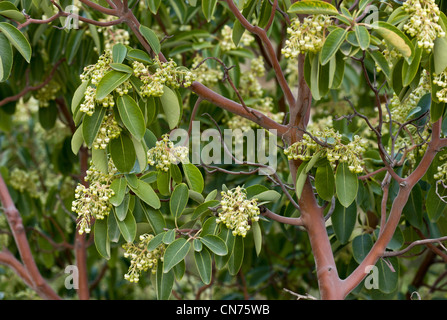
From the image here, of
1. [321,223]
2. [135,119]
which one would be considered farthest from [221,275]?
[135,119]

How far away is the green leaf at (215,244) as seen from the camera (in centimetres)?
151

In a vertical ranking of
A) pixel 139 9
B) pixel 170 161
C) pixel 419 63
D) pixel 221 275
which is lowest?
pixel 221 275

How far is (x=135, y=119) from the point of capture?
1.46 m

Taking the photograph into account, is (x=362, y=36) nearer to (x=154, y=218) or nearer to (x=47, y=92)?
(x=154, y=218)

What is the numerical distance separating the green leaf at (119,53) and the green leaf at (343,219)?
0.84 metres

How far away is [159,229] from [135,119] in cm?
33

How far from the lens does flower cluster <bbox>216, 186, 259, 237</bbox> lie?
4.98 feet

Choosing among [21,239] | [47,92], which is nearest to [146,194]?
[21,239]

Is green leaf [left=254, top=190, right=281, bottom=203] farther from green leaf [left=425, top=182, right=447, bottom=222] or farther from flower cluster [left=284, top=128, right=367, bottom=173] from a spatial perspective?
green leaf [left=425, top=182, right=447, bottom=222]

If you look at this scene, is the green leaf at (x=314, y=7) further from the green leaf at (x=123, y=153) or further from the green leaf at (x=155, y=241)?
the green leaf at (x=155, y=241)

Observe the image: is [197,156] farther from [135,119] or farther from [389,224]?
[389,224]

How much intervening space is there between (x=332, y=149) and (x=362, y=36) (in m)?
0.34

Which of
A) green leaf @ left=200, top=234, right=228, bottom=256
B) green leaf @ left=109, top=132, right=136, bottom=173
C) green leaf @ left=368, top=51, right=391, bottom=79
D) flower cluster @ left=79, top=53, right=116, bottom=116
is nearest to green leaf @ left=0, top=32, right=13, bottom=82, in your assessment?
flower cluster @ left=79, top=53, right=116, bottom=116

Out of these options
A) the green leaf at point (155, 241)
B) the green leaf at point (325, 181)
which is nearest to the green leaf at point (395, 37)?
the green leaf at point (325, 181)
